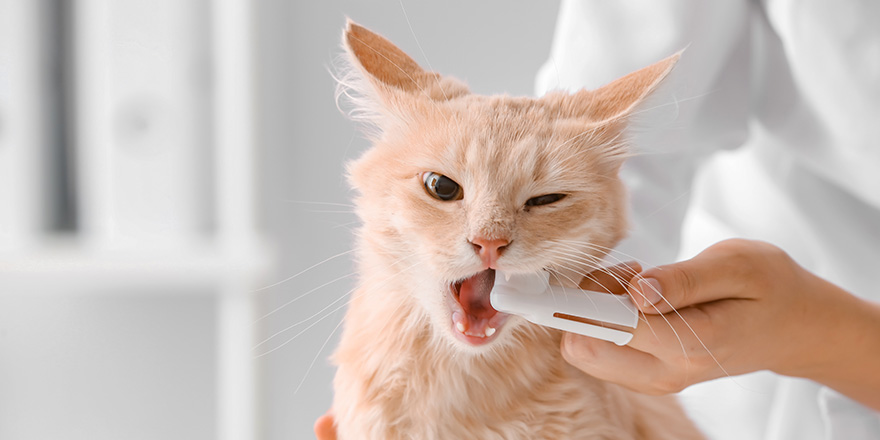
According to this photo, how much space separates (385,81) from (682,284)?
0.44 meters

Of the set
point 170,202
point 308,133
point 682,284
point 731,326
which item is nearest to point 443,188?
point 682,284

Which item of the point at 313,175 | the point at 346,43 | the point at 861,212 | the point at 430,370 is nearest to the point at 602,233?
the point at 430,370

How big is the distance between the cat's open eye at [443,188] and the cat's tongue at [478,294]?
0.09 m

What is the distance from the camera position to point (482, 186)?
2.40ft

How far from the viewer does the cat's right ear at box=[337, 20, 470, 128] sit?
84 centimetres

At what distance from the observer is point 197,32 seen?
189cm

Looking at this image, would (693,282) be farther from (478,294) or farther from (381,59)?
(381,59)

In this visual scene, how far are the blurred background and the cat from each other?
2.53 feet

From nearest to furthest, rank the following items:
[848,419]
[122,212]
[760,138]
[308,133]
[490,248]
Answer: [490,248] → [848,419] → [760,138] → [122,212] → [308,133]

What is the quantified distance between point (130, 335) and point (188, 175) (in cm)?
52

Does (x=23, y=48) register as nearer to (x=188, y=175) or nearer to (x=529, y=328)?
(x=188, y=175)

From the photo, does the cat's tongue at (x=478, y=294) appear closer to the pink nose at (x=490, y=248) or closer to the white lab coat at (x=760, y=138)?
the pink nose at (x=490, y=248)

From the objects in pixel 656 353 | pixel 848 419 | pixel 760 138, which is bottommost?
pixel 848 419

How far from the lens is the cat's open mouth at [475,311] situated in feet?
2.44
